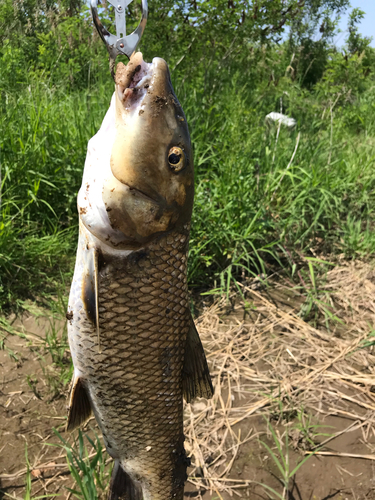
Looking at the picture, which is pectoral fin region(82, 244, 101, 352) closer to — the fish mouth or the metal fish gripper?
the fish mouth

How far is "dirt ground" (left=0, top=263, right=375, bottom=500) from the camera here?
2.05 meters

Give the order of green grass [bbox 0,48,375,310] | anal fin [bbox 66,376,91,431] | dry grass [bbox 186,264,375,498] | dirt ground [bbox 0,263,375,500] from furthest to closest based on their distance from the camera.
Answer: green grass [bbox 0,48,375,310] < dry grass [bbox 186,264,375,498] < dirt ground [bbox 0,263,375,500] < anal fin [bbox 66,376,91,431]

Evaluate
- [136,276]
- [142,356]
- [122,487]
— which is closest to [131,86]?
[136,276]

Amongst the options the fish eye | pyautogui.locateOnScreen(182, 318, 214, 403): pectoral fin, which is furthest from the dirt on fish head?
pyautogui.locateOnScreen(182, 318, 214, 403): pectoral fin

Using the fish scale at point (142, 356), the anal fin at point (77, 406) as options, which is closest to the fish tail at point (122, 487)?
the fish scale at point (142, 356)

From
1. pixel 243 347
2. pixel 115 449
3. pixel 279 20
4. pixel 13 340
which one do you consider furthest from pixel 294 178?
pixel 115 449

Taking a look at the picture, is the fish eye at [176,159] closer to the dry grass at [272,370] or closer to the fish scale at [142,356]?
the fish scale at [142,356]

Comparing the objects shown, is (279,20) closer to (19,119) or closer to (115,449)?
(19,119)

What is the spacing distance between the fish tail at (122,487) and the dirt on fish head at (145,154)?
0.88 m

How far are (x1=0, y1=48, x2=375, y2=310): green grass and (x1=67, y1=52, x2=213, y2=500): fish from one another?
5.05ft

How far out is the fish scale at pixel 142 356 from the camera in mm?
1138

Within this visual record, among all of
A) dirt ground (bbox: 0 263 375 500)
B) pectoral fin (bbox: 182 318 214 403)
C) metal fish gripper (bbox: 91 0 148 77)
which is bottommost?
dirt ground (bbox: 0 263 375 500)

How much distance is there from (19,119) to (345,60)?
439 cm

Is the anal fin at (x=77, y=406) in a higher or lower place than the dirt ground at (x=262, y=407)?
higher
